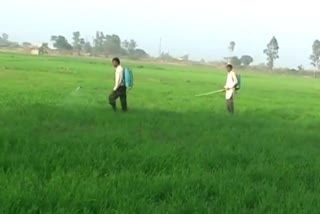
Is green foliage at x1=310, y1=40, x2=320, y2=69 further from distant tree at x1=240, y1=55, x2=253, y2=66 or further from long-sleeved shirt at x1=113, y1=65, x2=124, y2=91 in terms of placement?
long-sleeved shirt at x1=113, y1=65, x2=124, y2=91

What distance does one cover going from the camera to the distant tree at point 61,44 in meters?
131

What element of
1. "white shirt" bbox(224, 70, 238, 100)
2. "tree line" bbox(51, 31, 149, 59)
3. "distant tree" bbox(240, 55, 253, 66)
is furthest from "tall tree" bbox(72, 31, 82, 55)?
"white shirt" bbox(224, 70, 238, 100)

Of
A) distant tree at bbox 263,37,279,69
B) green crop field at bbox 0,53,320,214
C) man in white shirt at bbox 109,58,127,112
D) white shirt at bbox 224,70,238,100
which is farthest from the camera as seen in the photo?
distant tree at bbox 263,37,279,69

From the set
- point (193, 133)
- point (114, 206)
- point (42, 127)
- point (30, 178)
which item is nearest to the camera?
point (114, 206)

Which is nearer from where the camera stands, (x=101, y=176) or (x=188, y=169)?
(x=101, y=176)

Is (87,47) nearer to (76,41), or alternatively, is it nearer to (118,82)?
(76,41)

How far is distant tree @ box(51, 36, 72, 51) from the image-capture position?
131375 millimetres

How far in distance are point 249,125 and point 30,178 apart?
8321 mm

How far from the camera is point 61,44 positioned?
133 m

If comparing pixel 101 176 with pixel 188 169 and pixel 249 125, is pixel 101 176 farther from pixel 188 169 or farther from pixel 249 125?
pixel 249 125

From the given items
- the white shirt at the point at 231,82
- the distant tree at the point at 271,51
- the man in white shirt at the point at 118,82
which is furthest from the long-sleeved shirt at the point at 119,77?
the distant tree at the point at 271,51

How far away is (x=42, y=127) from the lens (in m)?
9.40

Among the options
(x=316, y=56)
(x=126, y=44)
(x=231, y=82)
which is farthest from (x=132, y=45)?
(x=231, y=82)

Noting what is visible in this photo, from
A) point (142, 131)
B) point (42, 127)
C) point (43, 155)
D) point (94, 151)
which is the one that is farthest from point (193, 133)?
point (43, 155)
